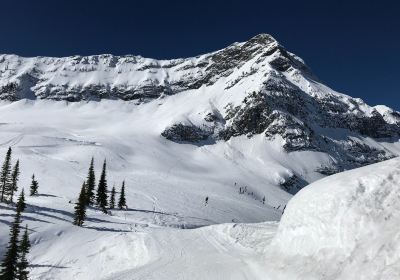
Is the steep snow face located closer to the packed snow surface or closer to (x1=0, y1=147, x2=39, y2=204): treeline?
the packed snow surface

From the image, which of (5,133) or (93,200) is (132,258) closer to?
(93,200)

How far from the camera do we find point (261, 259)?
20250mm

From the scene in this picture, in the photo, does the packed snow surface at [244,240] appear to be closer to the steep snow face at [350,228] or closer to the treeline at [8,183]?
the steep snow face at [350,228]

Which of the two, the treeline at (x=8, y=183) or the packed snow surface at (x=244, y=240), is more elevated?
the treeline at (x=8, y=183)

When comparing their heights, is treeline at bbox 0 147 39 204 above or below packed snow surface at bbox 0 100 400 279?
above

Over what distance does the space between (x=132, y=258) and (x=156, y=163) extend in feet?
477

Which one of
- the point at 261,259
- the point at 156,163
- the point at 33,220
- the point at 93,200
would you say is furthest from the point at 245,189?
the point at 261,259

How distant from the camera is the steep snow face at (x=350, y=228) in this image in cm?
1310

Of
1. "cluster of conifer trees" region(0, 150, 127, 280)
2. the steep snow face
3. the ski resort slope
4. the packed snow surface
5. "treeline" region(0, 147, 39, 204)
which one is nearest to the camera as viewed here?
the steep snow face

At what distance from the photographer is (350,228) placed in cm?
1444

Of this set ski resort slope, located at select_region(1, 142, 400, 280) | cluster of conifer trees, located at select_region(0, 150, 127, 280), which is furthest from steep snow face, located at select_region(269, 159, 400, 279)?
cluster of conifer trees, located at select_region(0, 150, 127, 280)

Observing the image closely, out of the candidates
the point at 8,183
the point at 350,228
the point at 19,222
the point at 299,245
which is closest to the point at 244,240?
the point at 299,245

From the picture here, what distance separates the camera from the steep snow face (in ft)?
43.0

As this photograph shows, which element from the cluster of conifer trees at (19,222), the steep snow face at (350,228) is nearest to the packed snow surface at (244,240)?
the steep snow face at (350,228)
